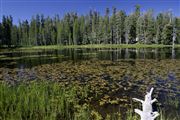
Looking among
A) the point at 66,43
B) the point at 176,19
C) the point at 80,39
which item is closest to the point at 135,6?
the point at 176,19

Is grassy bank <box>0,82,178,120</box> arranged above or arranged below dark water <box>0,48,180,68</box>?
below

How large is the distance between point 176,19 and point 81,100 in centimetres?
8043

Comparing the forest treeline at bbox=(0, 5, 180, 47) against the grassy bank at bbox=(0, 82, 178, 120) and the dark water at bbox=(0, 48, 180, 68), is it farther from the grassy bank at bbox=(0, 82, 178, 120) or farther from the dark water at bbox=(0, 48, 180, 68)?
the grassy bank at bbox=(0, 82, 178, 120)

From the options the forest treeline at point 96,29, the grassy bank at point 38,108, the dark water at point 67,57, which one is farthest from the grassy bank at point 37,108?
the forest treeline at point 96,29

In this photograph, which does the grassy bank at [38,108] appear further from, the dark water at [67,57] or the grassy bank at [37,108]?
the dark water at [67,57]

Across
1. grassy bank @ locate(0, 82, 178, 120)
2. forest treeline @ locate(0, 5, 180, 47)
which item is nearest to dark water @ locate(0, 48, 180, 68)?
grassy bank @ locate(0, 82, 178, 120)

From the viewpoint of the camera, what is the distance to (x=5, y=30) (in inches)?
3504

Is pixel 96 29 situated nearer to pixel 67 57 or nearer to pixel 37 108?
pixel 67 57

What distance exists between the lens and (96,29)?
92.5 meters

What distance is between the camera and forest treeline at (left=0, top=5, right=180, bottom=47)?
8000cm

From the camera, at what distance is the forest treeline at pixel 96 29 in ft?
262

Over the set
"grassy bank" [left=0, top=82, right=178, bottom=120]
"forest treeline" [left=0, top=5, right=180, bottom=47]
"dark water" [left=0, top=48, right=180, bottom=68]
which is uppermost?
"forest treeline" [left=0, top=5, right=180, bottom=47]

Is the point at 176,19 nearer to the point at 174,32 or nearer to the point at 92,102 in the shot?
the point at 174,32

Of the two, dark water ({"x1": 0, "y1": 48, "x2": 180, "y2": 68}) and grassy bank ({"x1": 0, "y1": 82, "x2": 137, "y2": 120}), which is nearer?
grassy bank ({"x1": 0, "y1": 82, "x2": 137, "y2": 120})
